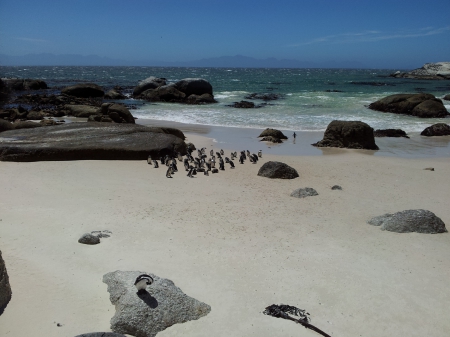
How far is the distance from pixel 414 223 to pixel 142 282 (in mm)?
5333

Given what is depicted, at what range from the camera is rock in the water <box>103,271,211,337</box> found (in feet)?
15.1

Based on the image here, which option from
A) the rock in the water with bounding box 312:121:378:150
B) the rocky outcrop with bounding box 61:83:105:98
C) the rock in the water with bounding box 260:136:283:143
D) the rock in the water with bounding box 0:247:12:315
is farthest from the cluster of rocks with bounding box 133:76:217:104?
the rock in the water with bounding box 0:247:12:315

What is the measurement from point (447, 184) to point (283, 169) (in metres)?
4.32

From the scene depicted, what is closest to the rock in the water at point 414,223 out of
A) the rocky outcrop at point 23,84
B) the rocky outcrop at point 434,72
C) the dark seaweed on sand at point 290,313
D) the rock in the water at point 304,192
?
the rock in the water at point 304,192

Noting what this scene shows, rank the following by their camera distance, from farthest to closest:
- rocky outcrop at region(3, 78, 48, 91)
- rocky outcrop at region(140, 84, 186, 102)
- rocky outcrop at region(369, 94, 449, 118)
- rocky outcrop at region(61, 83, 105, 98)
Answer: rocky outcrop at region(3, 78, 48, 91) → rocky outcrop at region(61, 83, 105, 98) → rocky outcrop at region(140, 84, 186, 102) → rocky outcrop at region(369, 94, 449, 118)

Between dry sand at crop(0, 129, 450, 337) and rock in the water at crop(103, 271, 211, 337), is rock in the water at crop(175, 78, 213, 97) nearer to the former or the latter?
dry sand at crop(0, 129, 450, 337)

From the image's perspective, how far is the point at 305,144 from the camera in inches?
703

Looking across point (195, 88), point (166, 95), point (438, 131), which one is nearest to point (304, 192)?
point (438, 131)

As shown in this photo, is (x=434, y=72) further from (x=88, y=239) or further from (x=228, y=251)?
(x=88, y=239)

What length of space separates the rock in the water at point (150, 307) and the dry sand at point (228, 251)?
0.36 ft

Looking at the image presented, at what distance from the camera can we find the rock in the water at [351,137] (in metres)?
17.0

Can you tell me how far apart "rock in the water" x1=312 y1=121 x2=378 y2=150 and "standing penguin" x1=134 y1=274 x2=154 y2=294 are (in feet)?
44.7

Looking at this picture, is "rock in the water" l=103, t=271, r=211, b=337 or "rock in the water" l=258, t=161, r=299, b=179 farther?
"rock in the water" l=258, t=161, r=299, b=179

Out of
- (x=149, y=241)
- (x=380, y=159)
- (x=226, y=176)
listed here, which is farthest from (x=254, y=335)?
(x=380, y=159)
